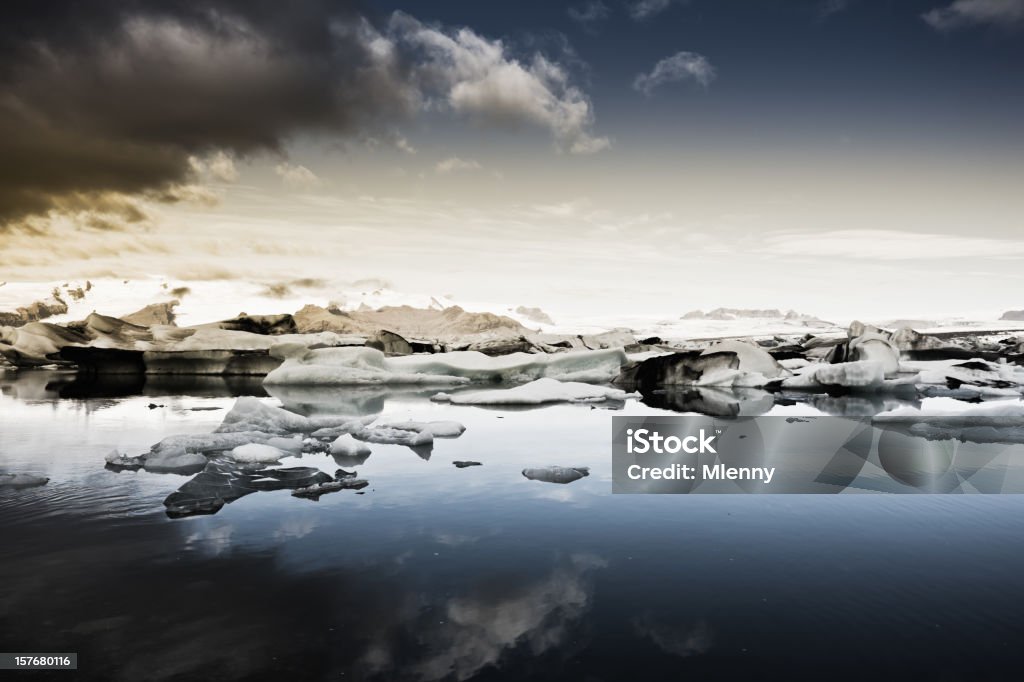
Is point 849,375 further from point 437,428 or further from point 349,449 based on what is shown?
point 349,449

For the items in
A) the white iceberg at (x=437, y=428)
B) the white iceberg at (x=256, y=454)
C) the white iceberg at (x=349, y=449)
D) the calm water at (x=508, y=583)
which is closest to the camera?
the calm water at (x=508, y=583)

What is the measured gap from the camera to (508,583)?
2467 millimetres

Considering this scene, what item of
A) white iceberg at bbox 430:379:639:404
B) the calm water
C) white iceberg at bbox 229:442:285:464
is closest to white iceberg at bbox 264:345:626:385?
white iceberg at bbox 430:379:639:404

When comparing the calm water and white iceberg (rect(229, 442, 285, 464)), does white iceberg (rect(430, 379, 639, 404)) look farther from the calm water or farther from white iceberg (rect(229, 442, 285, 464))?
the calm water

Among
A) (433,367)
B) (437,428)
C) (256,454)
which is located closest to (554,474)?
(256,454)

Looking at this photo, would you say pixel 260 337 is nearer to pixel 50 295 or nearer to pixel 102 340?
pixel 102 340

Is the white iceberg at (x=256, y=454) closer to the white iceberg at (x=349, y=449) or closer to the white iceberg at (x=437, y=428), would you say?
the white iceberg at (x=349, y=449)

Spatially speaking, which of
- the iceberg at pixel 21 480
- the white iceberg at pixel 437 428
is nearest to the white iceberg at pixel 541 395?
the white iceberg at pixel 437 428

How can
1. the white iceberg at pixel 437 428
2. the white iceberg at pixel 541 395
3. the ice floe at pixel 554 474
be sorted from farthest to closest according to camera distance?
the white iceberg at pixel 541 395
the white iceberg at pixel 437 428
the ice floe at pixel 554 474

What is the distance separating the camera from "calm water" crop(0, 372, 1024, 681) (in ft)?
6.25

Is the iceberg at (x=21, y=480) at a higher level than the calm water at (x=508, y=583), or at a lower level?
higher

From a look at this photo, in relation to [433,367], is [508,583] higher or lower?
lower

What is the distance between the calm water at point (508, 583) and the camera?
1.91 metres

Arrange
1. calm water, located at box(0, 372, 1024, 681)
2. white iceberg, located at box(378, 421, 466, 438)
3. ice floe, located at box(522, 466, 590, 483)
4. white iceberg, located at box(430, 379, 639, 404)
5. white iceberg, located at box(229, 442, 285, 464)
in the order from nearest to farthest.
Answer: calm water, located at box(0, 372, 1024, 681) → ice floe, located at box(522, 466, 590, 483) → white iceberg, located at box(229, 442, 285, 464) → white iceberg, located at box(378, 421, 466, 438) → white iceberg, located at box(430, 379, 639, 404)
